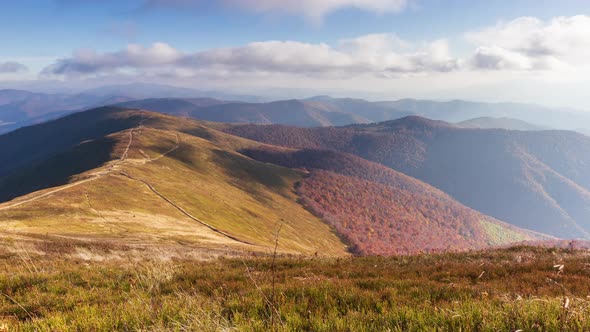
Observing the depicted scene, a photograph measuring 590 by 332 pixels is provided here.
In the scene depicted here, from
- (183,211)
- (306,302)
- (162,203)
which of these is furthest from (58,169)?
(306,302)

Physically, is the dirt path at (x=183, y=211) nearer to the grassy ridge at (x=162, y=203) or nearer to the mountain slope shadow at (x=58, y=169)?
the grassy ridge at (x=162, y=203)

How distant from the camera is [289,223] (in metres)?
133

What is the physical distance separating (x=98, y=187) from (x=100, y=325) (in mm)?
74513

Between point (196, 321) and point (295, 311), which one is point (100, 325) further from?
point (295, 311)

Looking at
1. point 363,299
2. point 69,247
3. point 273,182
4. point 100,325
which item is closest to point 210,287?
point 100,325

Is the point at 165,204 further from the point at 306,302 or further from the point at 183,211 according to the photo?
the point at 306,302

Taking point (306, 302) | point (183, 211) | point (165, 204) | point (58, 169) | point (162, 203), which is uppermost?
point (306, 302)

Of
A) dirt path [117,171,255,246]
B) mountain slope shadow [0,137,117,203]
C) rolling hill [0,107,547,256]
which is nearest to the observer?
rolling hill [0,107,547,256]

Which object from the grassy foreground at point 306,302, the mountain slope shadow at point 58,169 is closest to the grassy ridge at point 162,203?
the mountain slope shadow at point 58,169

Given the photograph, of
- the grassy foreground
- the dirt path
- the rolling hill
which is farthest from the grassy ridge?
the grassy foreground

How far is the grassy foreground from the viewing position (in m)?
4.84

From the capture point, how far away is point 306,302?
6539 mm

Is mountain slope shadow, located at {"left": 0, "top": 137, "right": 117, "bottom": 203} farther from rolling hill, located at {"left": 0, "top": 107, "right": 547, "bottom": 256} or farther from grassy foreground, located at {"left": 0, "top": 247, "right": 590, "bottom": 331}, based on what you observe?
grassy foreground, located at {"left": 0, "top": 247, "right": 590, "bottom": 331}

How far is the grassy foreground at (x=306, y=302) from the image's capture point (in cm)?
484
